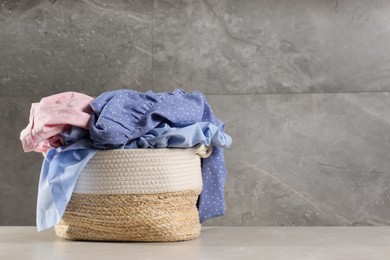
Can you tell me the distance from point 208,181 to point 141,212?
0.24 meters

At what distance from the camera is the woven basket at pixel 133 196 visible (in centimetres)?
147

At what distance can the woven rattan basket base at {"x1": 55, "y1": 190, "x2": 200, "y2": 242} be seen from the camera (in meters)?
1.47

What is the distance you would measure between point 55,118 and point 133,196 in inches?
8.6

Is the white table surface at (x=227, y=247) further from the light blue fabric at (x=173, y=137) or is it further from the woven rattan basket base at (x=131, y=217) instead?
the light blue fabric at (x=173, y=137)

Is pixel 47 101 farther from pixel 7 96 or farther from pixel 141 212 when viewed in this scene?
pixel 7 96

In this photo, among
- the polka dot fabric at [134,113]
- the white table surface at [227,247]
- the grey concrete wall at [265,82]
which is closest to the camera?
the white table surface at [227,247]

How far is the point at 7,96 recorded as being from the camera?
2225 mm

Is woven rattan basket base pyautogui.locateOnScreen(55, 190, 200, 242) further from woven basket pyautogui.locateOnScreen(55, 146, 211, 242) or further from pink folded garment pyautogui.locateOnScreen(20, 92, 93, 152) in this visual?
pink folded garment pyautogui.locateOnScreen(20, 92, 93, 152)

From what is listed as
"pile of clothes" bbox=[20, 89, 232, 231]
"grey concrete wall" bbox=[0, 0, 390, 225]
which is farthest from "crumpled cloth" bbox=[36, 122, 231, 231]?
"grey concrete wall" bbox=[0, 0, 390, 225]

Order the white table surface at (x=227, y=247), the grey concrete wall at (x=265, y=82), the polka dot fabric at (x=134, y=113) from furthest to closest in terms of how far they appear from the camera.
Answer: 1. the grey concrete wall at (x=265, y=82)
2. the polka dot fabric at (x=134, y=113)
3. the white table surface at (x=227, y=247)

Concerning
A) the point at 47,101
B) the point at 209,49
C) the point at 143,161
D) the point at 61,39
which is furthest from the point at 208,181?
the point at 61,39

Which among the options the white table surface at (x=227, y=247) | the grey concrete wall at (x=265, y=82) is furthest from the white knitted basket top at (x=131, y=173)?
the grey concrete wall at (x=265, y=82)

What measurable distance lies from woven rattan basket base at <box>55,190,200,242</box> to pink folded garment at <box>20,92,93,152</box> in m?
0.14

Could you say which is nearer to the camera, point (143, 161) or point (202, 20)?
point (143, 161)
